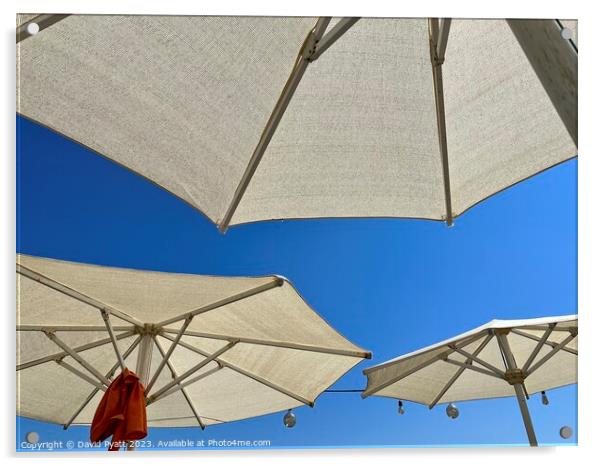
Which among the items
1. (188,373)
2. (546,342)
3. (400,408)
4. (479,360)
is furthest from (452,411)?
(188,373)

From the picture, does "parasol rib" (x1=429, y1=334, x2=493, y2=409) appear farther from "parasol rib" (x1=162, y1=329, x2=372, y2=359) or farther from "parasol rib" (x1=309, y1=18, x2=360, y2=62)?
"parasol rib" (x1=309, y1=18, x2=360, y2=62)

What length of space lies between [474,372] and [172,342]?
5.92 ft

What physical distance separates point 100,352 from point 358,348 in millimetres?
1540

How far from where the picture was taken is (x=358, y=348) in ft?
10.2

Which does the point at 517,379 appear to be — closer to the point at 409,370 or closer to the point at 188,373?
the point at 409,370

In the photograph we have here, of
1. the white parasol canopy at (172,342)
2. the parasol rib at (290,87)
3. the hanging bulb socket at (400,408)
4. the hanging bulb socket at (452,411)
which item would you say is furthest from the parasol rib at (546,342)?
the parasol rib at (290,87)

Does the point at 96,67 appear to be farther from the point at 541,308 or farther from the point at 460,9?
the point at 541,308

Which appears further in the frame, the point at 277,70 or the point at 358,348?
the point at 358,348

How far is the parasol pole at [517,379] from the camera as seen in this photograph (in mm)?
2801

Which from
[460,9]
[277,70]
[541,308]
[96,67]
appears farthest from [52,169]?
[541,308]

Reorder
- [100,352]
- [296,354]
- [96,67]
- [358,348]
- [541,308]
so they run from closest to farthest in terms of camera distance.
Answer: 1. [96,67]
2. [541,308]
3. [358,348]
4. [100,352]
5. [296,354]

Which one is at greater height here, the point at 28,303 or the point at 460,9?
the point at 460,9

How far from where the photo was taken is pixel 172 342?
3.64 m

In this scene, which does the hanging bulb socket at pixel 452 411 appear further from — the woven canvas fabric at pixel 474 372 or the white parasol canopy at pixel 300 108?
the white parasol canopy at pixel 300 108
